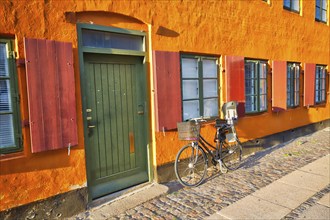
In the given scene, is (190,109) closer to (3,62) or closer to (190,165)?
(190,165)

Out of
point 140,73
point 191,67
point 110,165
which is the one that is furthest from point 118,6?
point 110,165

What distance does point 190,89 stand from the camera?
16.9 ft

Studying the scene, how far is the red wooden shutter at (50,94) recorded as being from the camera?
318 centimetres

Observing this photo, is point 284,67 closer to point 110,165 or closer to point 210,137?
point 210,137

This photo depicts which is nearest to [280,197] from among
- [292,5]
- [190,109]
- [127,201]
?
[190,109]

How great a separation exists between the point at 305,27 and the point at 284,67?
2038mm

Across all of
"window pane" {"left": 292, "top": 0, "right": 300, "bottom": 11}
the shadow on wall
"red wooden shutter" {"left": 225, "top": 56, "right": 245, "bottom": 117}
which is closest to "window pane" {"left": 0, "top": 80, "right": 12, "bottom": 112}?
the shadow on wall

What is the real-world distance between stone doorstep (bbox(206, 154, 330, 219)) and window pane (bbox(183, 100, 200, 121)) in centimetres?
184

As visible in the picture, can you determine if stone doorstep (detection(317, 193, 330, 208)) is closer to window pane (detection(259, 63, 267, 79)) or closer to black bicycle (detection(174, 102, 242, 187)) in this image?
black bicycle (detection(174, 102, 242, 187))

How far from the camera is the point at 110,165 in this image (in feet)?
13.8

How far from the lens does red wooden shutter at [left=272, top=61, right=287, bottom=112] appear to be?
695 centimetres

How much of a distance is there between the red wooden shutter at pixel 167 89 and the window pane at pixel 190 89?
0.28 meters

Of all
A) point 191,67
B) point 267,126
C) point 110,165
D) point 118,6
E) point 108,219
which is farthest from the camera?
point 267,126

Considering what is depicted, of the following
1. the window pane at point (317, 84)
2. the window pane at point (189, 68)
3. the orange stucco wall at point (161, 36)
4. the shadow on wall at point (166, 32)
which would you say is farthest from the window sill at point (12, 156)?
the window pane at point (317, 84)
